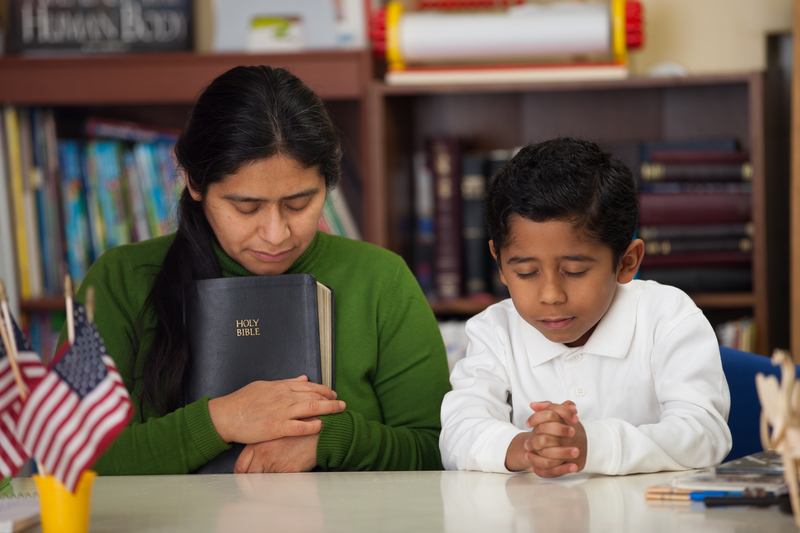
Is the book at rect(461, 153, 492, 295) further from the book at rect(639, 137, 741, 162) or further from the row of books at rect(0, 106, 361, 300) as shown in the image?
the book at rect(639, 137, 741, 162)

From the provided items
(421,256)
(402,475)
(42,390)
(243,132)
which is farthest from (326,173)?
(421,256)

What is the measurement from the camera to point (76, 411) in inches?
27.0

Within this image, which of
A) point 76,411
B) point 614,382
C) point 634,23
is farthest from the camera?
point 634,23

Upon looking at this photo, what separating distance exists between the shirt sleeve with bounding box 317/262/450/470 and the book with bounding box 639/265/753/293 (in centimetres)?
84

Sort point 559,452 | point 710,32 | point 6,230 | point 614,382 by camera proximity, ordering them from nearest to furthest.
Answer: point 559,452, point 614,382, point 6,230, point 710,32

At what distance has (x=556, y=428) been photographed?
905 millimetres

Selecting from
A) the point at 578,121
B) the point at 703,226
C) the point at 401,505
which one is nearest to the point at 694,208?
the point at 703,226

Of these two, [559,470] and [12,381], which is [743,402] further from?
[12,381]

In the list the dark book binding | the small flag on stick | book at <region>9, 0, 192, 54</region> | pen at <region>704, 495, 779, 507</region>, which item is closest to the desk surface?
pen at <region>704, 495, 779, 507</region>

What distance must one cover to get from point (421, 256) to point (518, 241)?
1031 mm

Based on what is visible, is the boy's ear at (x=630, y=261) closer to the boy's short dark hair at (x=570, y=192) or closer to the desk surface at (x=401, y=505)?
the boy's short dark hair at (x=570, y=192)

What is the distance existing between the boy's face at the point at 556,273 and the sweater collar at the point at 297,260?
395 mm

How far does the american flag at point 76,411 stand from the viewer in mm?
678

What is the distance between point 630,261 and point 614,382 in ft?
0.58
